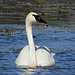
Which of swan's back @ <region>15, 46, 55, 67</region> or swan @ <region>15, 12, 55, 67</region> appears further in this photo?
swan's back @ <region>15, 46, 55, 67</region>

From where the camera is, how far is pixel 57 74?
10422 mm

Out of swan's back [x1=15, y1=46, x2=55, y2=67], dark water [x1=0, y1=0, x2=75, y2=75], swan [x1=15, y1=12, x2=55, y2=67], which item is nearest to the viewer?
dark water [x1=0, y1=0, x2=75, y2=75]

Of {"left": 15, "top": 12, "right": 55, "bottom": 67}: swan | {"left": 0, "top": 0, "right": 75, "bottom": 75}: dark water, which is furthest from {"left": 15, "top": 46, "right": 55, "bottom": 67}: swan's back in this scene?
{"left": 0, "top": 0, "right": 75, "bottom": 75}: dark water

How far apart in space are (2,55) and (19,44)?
2.17m

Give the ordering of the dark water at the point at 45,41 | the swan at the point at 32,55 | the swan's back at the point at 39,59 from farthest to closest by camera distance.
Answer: the swan's back at the point at 39,59 → the swan at the point at 32,55 → the dark water at the point at 45,41

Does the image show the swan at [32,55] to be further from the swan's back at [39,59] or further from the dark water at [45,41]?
the dark water at [45,41]

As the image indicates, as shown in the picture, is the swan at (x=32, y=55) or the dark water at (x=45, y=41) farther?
the swan at (x=32, y=55)

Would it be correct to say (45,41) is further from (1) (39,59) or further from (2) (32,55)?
(2) (32,55)

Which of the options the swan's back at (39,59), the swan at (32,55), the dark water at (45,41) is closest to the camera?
the dark water at (45,41)

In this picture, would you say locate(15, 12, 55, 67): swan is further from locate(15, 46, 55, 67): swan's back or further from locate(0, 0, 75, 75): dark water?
locate(0, 0, 75, 75): dark water

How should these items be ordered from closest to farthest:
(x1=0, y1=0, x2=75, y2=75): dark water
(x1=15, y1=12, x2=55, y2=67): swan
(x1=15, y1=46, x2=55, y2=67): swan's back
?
(x1=0, y1=0, x2=75, y2=75): dark water, (x1=15, y1=12, x2=55, y2=67): swan, (x1=15, y1=46, x2=55, y2=67): swan's back

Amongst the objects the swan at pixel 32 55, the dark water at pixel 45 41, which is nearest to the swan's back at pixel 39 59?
the swan at pixel 32 55

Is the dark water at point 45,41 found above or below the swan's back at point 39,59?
below

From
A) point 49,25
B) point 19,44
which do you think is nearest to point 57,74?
point 19,44
